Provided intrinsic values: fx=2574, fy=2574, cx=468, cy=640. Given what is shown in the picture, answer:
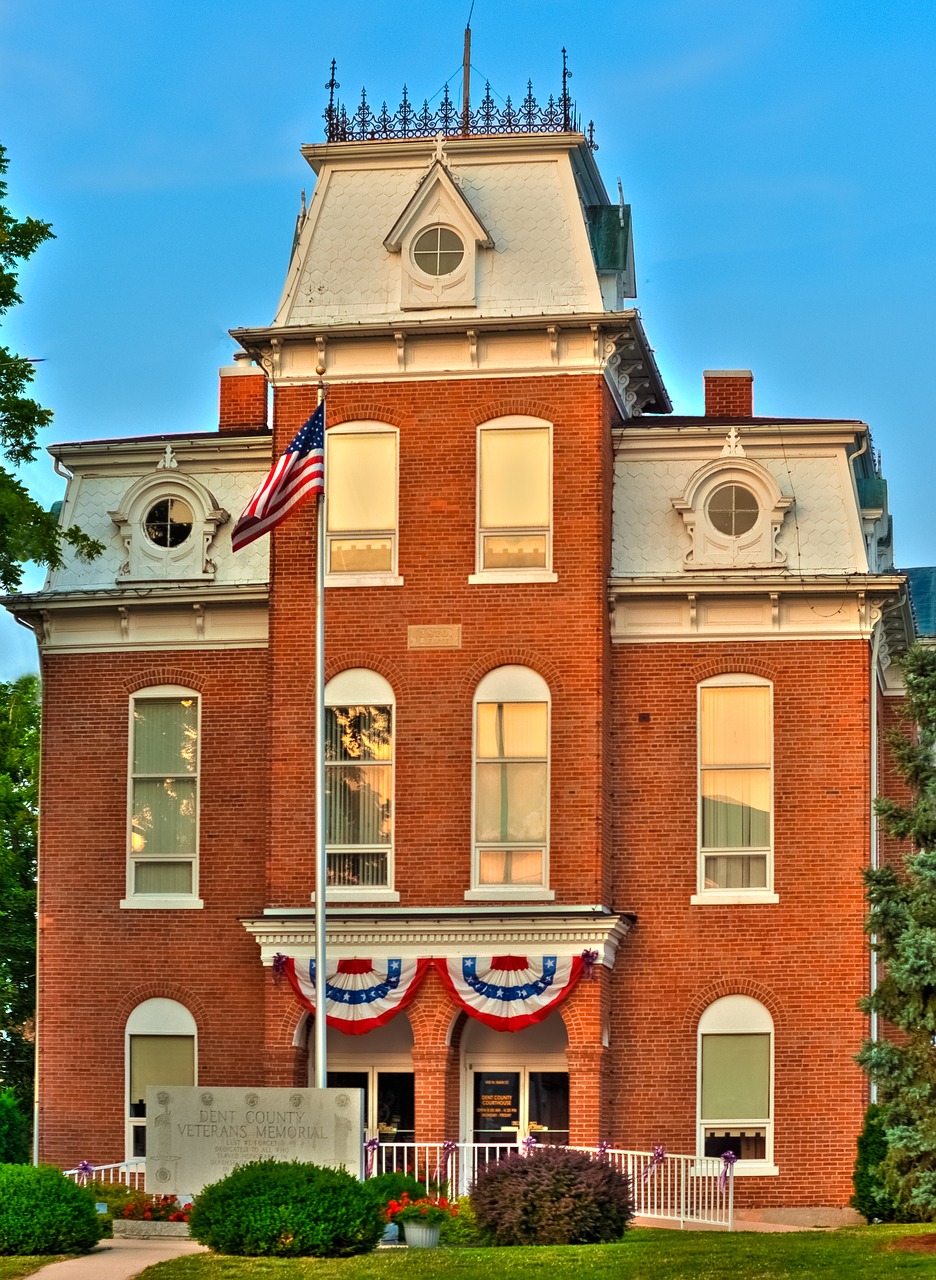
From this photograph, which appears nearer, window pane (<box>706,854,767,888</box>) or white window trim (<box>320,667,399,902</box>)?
window pane (<box>706,854,767,888</box>)

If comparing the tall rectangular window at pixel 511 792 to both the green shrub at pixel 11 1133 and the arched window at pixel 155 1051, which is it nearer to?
the arched window at pixel 155 1051

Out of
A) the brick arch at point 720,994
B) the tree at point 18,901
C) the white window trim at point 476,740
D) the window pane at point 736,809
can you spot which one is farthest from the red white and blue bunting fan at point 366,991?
the tree at point 18,901

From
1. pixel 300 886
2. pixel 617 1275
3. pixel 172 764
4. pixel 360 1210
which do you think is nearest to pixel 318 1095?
pixel 360 1210

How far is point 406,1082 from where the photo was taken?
37.2 m

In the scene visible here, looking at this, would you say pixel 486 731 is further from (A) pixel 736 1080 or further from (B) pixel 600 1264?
(B) pixel 600 1264

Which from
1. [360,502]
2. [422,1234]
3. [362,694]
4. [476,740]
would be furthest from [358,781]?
[422,1234]

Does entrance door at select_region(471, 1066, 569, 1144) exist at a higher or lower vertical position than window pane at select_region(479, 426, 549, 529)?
lower

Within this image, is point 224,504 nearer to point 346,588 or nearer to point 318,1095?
point 346,588

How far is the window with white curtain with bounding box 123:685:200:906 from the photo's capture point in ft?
127

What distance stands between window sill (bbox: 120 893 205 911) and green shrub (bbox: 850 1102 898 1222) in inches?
406

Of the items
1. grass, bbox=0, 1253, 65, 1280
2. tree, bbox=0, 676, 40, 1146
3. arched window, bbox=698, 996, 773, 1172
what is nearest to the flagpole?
grass, bbox=0, 1253, 65, 1280

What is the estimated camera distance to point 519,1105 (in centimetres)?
3672

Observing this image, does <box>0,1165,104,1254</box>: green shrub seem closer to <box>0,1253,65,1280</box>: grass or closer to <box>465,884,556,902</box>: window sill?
<box>0,1253,65,1280</box>: grass

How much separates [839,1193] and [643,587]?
896 cm
